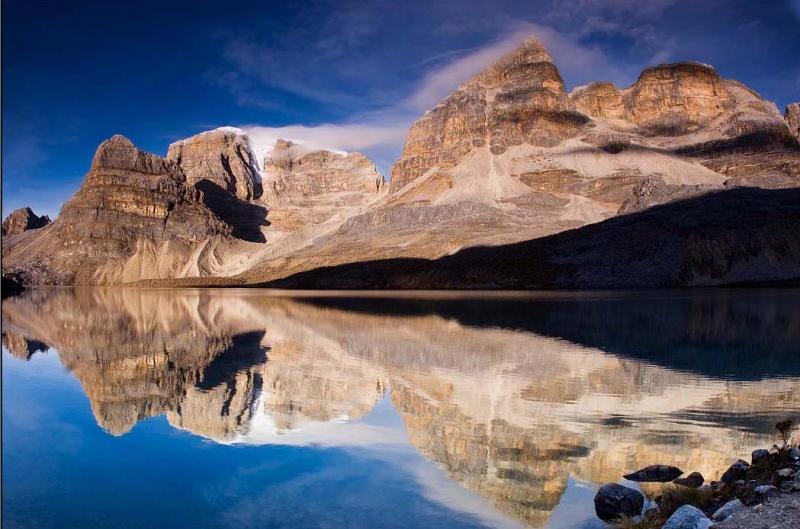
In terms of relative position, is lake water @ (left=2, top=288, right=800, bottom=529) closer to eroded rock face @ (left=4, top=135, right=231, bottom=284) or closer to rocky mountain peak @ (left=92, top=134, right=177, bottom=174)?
eroded rock face @ (left=4, top=135, right=231, bottom=284)

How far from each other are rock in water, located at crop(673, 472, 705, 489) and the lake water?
39 centimetres

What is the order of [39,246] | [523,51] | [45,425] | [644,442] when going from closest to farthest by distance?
[644,442]
[45,425]
[39,246]
[523,51]

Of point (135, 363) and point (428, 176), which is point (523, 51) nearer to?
point (428, 176)

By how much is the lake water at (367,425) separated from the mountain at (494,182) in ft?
246

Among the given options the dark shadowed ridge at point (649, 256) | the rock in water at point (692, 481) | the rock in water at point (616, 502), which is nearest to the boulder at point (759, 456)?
the rock in water at point (692, 481)

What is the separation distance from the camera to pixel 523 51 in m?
184

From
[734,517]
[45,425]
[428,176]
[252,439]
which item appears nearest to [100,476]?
[252,439]

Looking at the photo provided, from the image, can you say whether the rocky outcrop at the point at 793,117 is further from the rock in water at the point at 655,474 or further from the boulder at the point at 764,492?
the boulder at the point at 764,492

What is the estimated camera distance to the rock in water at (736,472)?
24.0ft

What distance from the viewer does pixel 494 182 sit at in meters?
144

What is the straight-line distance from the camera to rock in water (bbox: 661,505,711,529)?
562cm

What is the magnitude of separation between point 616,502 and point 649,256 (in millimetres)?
75915

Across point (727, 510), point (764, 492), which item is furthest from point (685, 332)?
point (727, 510)

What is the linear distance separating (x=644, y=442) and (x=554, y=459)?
171 centimetres
